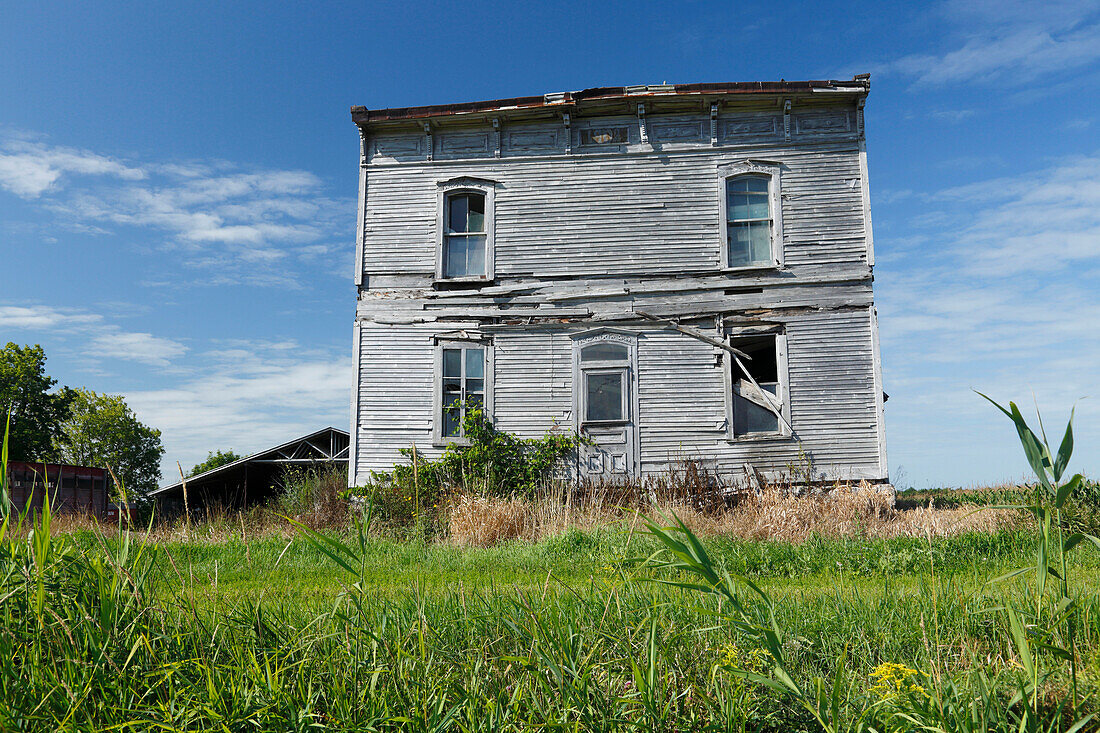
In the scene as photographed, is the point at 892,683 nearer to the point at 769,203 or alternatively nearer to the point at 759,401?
the point at 759,401

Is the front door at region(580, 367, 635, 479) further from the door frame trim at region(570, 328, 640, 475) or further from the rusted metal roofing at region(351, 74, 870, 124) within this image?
the rusted metal roofing at region(351, 74, 870, 124)

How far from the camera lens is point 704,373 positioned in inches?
579

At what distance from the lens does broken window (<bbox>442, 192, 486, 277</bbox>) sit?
15805 mm

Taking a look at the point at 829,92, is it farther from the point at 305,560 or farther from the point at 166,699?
the point at 166,699

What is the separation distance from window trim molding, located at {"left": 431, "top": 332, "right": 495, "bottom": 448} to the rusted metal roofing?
17.5 ft

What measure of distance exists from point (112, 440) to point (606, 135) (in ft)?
130

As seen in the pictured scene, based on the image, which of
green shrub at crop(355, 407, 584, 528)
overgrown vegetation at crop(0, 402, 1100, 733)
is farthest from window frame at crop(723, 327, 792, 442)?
overgrown vegetation at crop(0, 402, 1100, 733)

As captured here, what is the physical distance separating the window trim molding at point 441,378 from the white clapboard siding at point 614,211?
1.71 m

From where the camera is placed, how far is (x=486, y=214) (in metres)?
15.8

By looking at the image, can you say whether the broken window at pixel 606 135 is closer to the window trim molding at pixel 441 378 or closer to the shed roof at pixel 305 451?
the window trim molding at pixel 441 378

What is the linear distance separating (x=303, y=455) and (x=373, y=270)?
26.5ft

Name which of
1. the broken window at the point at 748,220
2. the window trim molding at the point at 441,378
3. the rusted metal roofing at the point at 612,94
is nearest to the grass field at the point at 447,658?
the window trim molding at the point at 441,378

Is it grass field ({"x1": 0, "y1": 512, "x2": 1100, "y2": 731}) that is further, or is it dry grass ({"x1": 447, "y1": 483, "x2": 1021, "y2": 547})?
dry grass ({"x1": 447, "y1": 483, "x2": 1021, "y2": 547})

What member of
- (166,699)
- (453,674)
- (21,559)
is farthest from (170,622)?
(453,674)
